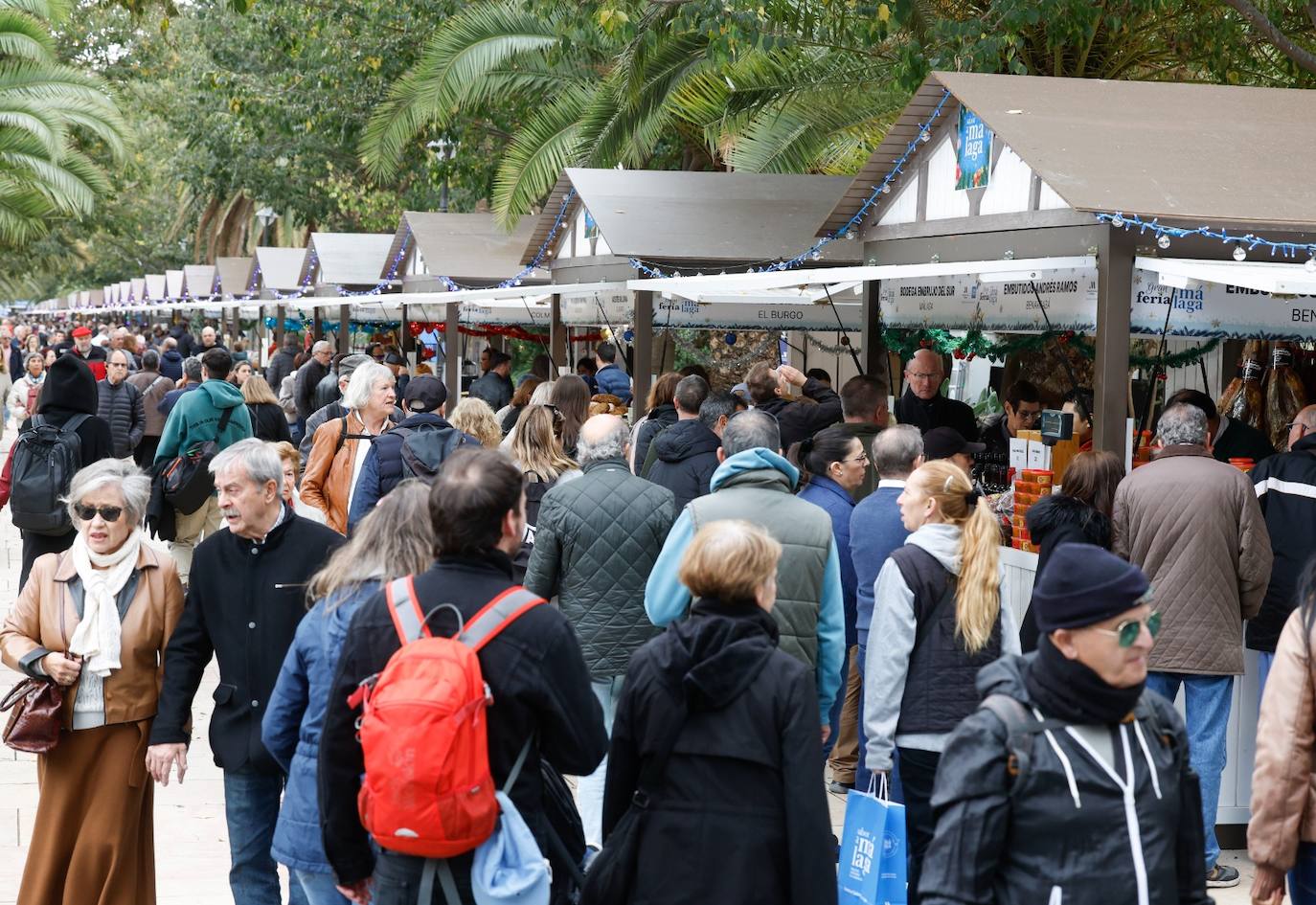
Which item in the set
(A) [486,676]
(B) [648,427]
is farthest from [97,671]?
(B) [648,427]

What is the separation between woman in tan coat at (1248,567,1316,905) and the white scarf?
330 centimetres

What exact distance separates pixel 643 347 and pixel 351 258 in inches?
485

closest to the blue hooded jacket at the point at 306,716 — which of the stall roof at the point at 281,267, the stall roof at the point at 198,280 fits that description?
the stall roof at the point at 281,267

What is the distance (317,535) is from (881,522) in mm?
2193

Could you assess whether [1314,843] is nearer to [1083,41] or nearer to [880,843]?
[880,843]

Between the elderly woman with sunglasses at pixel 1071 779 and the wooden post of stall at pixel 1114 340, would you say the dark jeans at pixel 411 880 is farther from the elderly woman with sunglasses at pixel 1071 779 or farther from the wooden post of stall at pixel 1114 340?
the wooden post of stall at pixel 1114 340

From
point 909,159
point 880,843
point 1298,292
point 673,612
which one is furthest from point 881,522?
point 909,159

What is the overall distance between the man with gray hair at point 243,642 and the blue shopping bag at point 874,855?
172cm

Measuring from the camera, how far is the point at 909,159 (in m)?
9.50

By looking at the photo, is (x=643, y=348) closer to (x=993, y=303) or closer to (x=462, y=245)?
(x=993, y=303)

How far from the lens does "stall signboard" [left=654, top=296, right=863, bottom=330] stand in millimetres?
13352

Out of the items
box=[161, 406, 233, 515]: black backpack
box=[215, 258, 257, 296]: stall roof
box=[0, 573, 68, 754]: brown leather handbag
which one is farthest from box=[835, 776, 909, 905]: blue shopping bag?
box=[215, 258, 257, 296]: stall roof

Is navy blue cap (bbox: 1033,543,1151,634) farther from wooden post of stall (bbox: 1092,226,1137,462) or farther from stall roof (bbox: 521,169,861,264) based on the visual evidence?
stall roof (bbox: 521,169,861,264)

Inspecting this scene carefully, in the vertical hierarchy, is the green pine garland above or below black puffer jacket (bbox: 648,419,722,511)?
above
